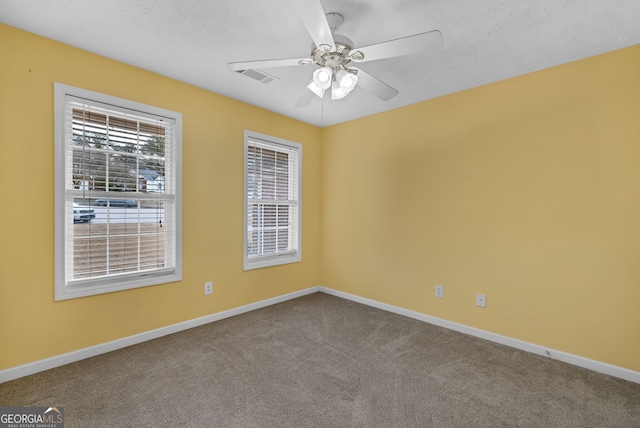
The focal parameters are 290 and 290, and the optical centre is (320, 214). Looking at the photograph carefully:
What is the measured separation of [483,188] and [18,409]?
12.7 ft

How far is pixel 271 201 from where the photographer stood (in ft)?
12.4

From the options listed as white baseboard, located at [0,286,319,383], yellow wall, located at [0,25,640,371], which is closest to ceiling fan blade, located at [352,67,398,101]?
yellow wall, located at [0,25,640,371]

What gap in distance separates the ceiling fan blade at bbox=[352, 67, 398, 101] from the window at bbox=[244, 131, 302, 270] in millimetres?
1816

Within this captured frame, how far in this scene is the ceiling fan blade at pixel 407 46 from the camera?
1440mm

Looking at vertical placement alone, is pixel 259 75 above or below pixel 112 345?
above

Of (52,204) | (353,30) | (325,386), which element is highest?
(353,30)

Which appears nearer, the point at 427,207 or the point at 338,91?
the point at 338,91

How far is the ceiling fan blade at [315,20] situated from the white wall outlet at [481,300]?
2593 millimetres

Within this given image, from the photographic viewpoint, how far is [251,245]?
3.60m

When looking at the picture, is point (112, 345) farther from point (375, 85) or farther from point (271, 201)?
point (375, 85)

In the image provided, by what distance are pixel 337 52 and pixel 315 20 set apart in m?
0.33

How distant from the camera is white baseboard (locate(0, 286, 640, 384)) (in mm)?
2133

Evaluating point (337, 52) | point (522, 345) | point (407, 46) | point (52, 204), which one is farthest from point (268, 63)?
point (522, 345)

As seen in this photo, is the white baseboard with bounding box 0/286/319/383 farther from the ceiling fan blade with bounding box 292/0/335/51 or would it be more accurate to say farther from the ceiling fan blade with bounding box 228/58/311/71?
the ceiling fan blade with bounding box 292/0/335/51
